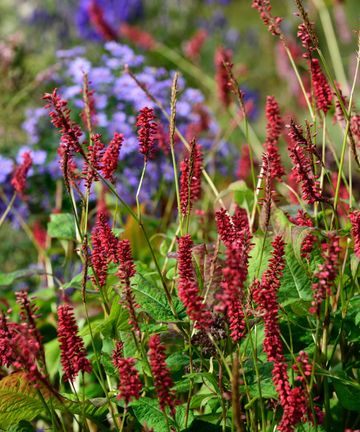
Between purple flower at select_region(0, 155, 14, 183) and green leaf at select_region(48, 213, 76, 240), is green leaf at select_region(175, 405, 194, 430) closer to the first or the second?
green leaf at select_region(48, 213, 76, 240)

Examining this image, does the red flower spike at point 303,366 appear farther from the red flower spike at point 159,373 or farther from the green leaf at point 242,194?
the green leaf at point 242,194

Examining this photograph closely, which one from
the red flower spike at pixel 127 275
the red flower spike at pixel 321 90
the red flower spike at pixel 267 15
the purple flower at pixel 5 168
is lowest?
the red flower spike at pixel 127 275

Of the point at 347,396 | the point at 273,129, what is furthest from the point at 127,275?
the point at 273,129

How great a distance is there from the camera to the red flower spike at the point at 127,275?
110 centimetres

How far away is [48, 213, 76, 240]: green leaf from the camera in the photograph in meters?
1.82

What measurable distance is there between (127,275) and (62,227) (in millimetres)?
779

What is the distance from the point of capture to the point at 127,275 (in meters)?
1.12

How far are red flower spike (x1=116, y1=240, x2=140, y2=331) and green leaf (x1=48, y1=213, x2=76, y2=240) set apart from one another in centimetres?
61

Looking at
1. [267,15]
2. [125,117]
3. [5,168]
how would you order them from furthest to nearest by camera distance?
[125,117], [5,168], [267,15]

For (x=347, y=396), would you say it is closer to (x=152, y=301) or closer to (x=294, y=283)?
(x=294, y=283)

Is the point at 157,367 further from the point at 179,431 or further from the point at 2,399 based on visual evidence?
the point at 2,399

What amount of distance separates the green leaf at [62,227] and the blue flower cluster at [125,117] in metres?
A: 1.03

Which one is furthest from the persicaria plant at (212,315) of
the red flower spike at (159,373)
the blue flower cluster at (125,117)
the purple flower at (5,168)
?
the blue flower cluster at (125,117)

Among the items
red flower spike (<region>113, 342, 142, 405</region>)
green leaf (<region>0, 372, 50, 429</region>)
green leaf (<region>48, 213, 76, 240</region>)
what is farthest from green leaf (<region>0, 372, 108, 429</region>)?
green leaf (<region>48, 213, 76, 240</region>)
